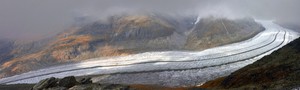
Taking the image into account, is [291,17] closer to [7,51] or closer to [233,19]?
[233,19]

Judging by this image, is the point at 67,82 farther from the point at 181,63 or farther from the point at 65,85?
the point at 181,63

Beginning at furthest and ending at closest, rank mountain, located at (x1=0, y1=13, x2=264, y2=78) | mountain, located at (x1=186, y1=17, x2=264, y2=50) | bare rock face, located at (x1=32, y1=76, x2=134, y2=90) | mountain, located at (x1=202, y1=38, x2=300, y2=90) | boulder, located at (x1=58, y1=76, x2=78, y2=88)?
mountain, located at (x1=0, y1=13, x2=264, y2=78) < mountain, located at (x1=186, y1=17, x2=264, y2=50) < boulder, located at (x1=58, y1=76, x2=78, y2=88) < bare rock face, located at (x1=32, y1=76, x2=134, y2=90) < mountain, located at (x1=202, y1=38, x2=300, y2=90)

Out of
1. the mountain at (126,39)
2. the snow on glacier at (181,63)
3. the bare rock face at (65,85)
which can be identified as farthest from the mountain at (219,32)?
the bare rock face at (65,85)

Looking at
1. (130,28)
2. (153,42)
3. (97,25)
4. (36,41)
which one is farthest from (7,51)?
(153,42)

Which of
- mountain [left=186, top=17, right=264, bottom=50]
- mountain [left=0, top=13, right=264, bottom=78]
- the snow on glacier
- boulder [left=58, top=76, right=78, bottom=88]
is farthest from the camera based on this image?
mountain [left=0, top=13, right=264, bottom=78]

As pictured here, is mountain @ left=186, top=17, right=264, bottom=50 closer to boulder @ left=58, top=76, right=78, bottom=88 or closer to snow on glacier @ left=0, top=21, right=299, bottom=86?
snow on glacier @ left=0, top=21, right=299, bottom=86

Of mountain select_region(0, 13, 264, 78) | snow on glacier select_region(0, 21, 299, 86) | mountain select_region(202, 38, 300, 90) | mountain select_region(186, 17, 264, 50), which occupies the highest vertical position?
mountain select_region(202, 38, 300, 90)

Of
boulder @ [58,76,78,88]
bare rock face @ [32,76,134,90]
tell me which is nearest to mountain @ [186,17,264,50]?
boulder @ [58,76,78,88]
